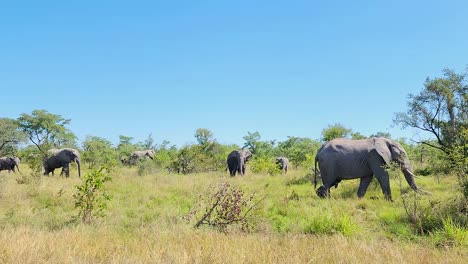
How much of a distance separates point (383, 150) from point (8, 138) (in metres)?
33.9

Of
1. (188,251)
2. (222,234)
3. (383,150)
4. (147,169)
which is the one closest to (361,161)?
(383,150)

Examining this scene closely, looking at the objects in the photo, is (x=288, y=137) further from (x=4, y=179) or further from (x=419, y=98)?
(x=4, y=179)

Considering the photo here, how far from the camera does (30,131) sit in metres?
44.3

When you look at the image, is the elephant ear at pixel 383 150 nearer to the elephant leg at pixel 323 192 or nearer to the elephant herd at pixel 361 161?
the elephant herd at pixel 361 161

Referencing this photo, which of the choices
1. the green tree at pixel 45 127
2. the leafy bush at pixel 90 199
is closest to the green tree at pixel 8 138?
the green tree at pixel 45 127

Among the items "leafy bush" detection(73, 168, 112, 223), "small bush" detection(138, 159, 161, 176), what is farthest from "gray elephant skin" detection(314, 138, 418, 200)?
"small bush" detection(138, 159, 161, 176)

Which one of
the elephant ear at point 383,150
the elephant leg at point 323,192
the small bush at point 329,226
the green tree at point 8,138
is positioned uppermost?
the green tree at point 8,138

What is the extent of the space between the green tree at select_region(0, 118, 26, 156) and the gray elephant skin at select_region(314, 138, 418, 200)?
31.8m

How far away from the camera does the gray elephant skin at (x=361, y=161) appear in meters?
11.2

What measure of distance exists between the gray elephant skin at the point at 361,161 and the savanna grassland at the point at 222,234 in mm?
525

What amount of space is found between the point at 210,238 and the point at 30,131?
45.4 m

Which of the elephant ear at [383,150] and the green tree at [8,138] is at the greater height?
the green tree at [8,138]

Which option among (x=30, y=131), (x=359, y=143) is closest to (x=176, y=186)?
(x=359, y=143)

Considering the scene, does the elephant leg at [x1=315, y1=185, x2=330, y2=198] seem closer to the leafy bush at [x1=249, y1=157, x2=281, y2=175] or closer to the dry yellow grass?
the dry yellow grass
